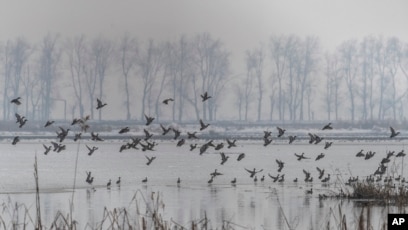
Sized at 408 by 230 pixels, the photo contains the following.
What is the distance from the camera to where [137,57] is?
2554 inches

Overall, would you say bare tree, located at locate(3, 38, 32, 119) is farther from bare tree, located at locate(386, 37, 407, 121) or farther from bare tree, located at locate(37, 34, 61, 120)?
bare tree, located at locate(386, 37, 407, 121)

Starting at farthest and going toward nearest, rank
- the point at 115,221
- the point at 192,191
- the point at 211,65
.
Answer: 1. the point at 211,65
2. the point at 192,191
3. the point at 115,221

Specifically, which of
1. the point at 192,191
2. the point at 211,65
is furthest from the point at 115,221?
the point at 211,65

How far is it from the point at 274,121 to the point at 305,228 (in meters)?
48.1

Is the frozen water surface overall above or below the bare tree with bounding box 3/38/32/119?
below

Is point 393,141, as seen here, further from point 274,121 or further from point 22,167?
point 22,167

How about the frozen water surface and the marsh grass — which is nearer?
the marsh grass

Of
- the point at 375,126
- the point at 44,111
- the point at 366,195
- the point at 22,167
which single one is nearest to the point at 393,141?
the point at 375,126

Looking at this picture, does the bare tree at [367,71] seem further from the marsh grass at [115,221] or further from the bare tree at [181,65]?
the marsh grass at [115,221]

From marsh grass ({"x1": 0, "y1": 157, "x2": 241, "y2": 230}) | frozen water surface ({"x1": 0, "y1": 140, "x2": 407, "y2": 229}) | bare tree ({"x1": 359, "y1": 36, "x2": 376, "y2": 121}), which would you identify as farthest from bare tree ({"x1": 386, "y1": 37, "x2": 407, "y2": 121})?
marsh grass ({"x1": 0, "y1": 157, "x2": 241, "y2": 230})

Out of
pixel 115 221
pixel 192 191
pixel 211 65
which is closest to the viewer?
pixel 115 221

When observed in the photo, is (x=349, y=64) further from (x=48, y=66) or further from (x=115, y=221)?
(x=115, y=221)

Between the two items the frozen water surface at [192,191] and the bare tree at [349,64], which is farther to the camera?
the bare tree at [349,64]

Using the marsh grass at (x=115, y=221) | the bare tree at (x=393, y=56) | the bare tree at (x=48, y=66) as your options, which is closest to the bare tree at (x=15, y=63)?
the bare tree at (x=48, y=66)
